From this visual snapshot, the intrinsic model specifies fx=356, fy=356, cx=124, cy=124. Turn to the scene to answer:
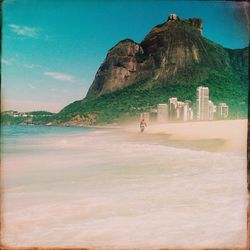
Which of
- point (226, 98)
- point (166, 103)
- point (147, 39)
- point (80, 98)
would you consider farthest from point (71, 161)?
point (226, 98)

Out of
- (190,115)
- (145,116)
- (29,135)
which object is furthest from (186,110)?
(29,135)

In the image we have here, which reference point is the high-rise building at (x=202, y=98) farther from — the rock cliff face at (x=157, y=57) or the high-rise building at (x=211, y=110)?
the rock cliff face at (x=157, y=57)

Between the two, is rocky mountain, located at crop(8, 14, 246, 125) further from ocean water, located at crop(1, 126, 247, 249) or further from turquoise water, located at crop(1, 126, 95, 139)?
ocean water, located at crop(1, 126, 247, 249)

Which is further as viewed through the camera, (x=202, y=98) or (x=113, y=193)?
(x=202, y=98)

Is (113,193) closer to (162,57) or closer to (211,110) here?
(211,110)

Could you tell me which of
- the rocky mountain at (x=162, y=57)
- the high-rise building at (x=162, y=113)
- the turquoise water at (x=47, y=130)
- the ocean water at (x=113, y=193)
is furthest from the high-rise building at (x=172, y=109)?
the turquoise water at (x=47, y=130)

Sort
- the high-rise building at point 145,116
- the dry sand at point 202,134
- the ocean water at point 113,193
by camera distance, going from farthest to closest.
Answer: the high-rise building at point 145,116
the dry sand at point 202,134
the ocean water at point 113,193

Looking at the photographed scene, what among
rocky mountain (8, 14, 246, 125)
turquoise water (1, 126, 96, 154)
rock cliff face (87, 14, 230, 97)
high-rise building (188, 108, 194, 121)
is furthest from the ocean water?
rock cliff face (87, 14, 230, 97)
